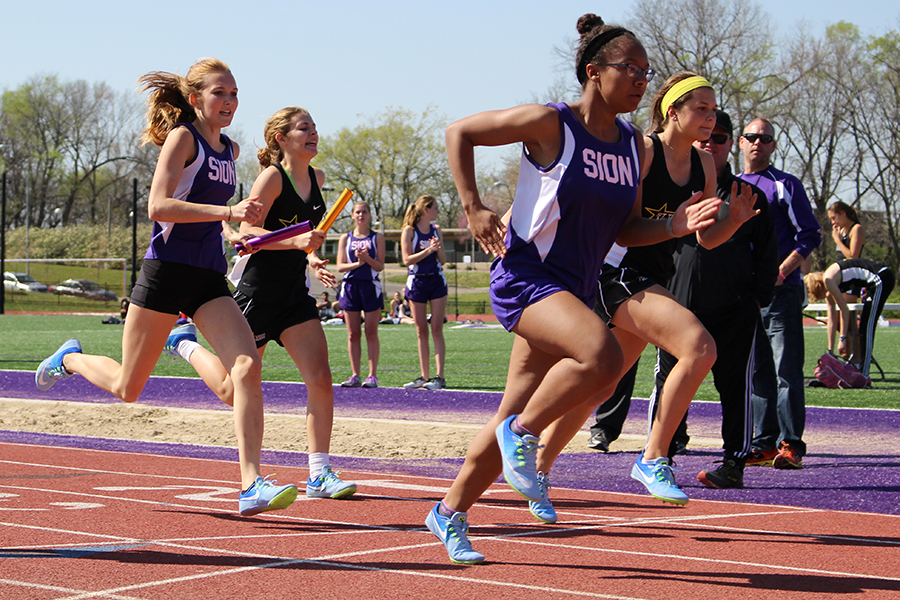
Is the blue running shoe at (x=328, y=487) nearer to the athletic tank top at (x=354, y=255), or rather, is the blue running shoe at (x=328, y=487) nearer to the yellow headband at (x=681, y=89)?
the yellow headband at (x=681, y=89)

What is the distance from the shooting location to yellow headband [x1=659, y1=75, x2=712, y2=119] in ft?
17.8

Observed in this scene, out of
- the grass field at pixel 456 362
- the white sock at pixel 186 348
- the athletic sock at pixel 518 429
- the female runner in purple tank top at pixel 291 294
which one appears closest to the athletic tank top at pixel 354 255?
the grass field at pixel 456 362

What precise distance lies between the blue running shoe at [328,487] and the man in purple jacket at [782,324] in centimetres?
293

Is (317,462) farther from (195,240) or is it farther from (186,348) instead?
(195,240)

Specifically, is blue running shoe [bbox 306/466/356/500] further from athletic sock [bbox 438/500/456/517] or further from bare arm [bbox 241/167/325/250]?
athletic sock [bbox 438/500/456/517]

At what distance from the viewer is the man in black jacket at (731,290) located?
634 cm

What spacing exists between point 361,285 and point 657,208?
7023mm

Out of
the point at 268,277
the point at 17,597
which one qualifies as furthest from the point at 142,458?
the point at 17,597

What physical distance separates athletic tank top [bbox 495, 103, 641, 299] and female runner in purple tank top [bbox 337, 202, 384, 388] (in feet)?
26.0

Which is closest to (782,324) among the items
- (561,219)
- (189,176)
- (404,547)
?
(561,219)

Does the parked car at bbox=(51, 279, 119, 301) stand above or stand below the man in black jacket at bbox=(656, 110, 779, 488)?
below

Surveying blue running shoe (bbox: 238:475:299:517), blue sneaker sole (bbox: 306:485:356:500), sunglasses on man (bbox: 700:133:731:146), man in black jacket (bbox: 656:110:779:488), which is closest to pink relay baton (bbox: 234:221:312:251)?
blue running shoe (bbox: 238:475:299:517)

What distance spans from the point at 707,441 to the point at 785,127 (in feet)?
145

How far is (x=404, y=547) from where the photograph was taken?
4336 millimetres
